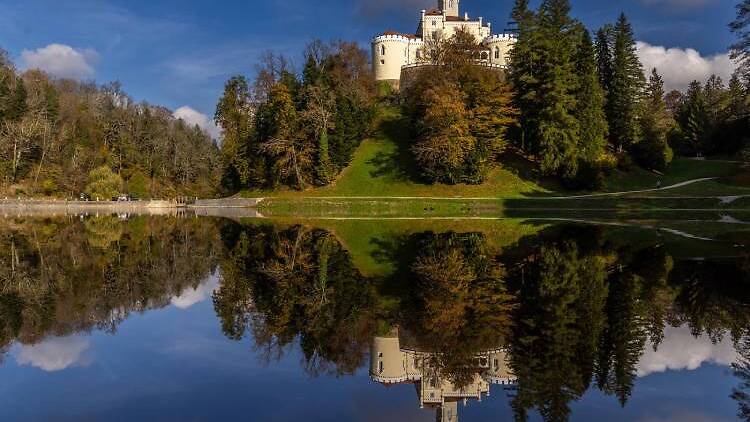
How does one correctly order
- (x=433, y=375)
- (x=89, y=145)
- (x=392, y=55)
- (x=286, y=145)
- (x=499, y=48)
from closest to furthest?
(x=433, y=375), (x=286, y=145), (x=392, y=55), (x=499, y=48), (x=89, y=145)

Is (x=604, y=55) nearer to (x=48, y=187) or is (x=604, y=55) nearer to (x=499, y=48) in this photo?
(x=499, y=48)

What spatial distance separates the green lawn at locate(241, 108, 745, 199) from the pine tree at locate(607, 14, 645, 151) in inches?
159

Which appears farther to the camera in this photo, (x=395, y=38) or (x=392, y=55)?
(x=392, y=55)

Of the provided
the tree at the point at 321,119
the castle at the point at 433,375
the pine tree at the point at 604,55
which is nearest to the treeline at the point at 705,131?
the pine tree at the point at 604,55

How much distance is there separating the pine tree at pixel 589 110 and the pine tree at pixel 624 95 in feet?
5.49

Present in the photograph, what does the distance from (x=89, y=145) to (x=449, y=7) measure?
203 feet

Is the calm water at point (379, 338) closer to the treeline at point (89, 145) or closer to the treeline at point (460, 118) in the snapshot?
the treeline at point (460, 118)

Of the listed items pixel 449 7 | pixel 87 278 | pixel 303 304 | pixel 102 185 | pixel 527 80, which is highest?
pixel 449 7

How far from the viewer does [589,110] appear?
55.8m

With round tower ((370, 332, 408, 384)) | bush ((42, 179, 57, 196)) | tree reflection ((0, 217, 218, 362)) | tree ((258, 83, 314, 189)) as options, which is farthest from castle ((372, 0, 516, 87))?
round tower ((370, 332, 408, 384))

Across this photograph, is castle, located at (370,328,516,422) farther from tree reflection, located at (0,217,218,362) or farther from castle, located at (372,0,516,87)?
castle, located at (372,0,516,87)

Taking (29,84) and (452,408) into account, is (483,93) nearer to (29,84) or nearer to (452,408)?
(452,408)

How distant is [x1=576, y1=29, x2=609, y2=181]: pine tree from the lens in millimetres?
54500

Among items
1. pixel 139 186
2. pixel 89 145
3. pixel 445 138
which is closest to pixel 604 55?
pixel 445 138
